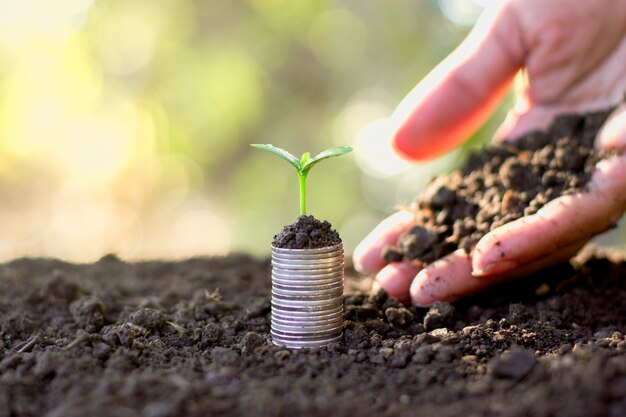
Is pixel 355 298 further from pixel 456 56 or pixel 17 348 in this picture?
pixel 456 56

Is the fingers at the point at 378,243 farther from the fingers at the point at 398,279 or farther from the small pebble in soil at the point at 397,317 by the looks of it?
the small pebble in soil at the point at 397,317

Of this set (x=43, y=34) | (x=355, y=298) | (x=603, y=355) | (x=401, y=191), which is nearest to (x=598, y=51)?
(x=355, y=298)

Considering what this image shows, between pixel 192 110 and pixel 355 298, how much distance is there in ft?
11.5

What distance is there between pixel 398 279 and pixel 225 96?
10.6 feet

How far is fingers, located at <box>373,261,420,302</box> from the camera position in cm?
229

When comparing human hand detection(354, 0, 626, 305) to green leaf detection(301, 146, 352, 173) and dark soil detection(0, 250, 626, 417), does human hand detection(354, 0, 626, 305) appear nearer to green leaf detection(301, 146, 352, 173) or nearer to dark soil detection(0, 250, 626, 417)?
dark soil detection(0, 250, 626, 417)

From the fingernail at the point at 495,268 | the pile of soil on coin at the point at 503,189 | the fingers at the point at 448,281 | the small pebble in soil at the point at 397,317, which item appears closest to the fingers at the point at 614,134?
the pile of soil on coin at the point at 503,189

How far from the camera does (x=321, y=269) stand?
1784 mm

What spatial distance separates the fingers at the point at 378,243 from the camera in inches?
98.8

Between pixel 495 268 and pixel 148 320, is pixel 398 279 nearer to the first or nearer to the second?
pixel 495 268

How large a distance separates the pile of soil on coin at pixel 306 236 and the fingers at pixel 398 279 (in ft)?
1.62

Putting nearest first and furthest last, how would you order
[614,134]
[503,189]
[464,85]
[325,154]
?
[325,154], [614,134], [503,189], [464,85]

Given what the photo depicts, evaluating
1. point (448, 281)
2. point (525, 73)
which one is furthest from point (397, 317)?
point (525, 73)

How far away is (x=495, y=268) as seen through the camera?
2.12 m
